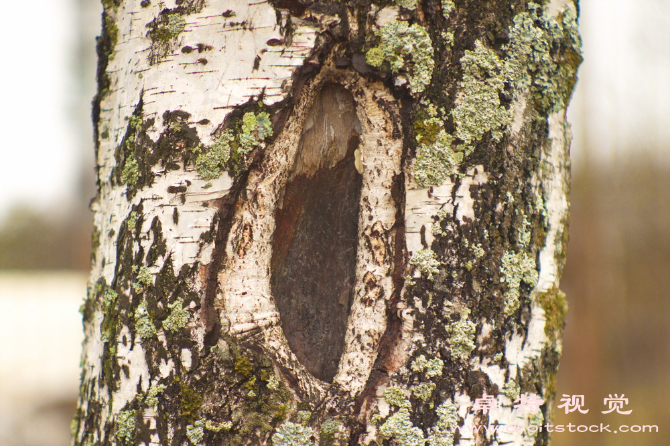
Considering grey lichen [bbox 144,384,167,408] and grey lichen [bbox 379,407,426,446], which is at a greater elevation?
grey lichen [bbox 144,384,167,408]

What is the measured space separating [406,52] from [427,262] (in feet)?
1.52

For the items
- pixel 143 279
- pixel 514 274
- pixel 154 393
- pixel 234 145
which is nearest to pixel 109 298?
pixel 143 279

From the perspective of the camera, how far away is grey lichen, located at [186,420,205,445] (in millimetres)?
1025

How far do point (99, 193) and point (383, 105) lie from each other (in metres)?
0.85

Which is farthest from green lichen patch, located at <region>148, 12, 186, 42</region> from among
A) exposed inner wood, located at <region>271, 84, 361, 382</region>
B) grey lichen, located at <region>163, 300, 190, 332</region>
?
grey lichen, located at <region>163, 300, 190, 332</region>

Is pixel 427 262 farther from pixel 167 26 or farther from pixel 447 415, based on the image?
pixel 167 26

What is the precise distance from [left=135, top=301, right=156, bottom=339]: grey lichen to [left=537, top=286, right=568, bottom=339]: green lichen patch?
3.03ft

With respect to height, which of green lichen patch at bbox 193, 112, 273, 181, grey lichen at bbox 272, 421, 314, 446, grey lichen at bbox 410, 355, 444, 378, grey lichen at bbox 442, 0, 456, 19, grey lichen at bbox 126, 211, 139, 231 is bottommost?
grey lichen at bbox 272, 421, 314, 446

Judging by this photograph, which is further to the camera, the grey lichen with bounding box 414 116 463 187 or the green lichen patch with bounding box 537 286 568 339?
the green lichen patch with bounding box 537 286 568 339

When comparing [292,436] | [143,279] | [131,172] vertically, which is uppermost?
[131,172]

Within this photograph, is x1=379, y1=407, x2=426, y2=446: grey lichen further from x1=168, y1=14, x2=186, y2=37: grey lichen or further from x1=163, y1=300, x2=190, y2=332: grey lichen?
x1=168, y1=14, x2=186, y2=37: grey lichen

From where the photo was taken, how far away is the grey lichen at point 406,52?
102 cm

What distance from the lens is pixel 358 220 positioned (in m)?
1.12

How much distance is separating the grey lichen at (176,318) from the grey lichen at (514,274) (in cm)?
72
